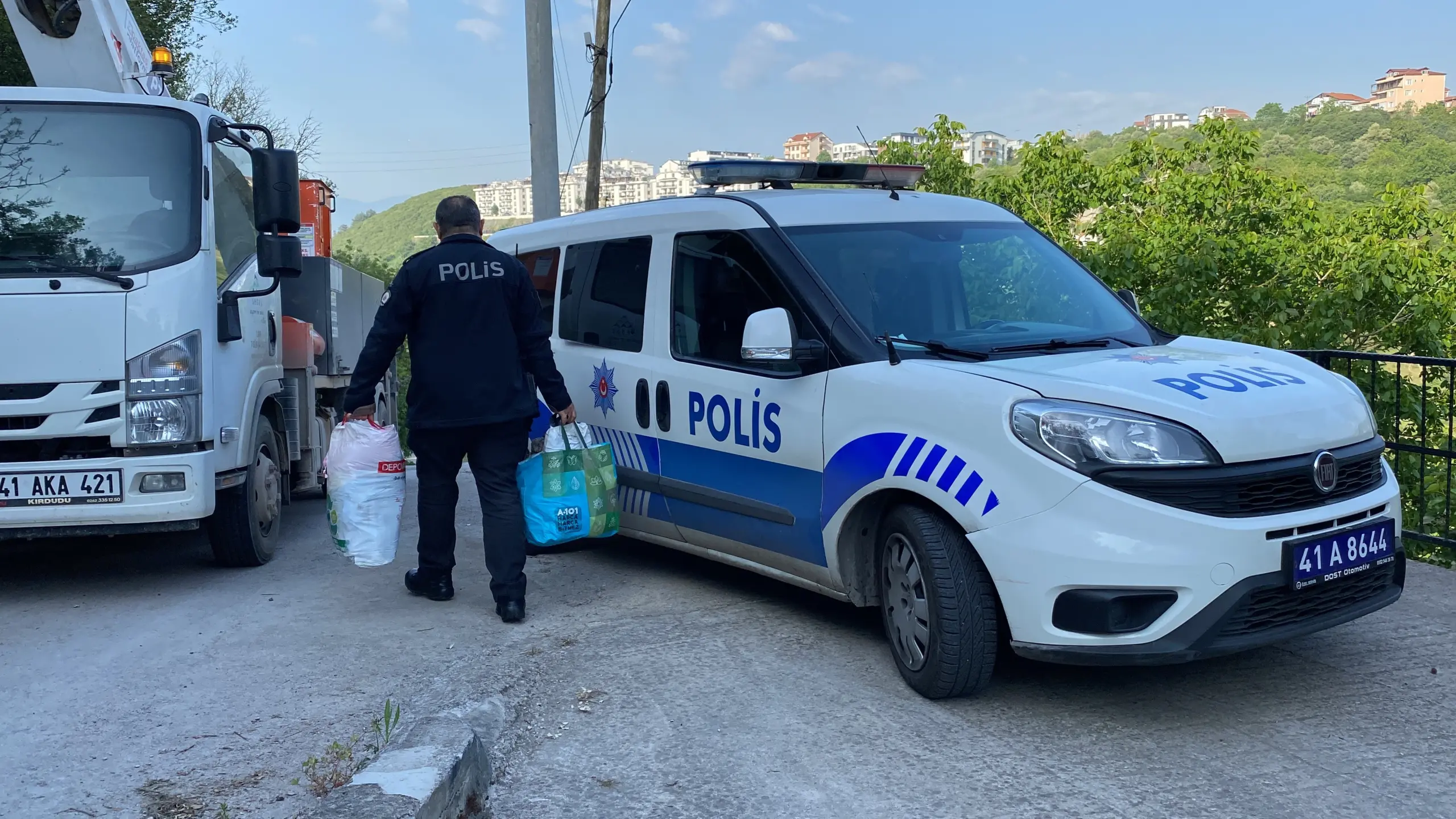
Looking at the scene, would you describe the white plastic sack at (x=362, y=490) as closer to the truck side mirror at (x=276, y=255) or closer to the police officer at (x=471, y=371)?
the police officer at (x=471, y=371)

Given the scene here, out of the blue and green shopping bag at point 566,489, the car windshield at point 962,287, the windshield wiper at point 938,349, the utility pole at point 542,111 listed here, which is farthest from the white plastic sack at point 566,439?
the utility pole at point 542,111

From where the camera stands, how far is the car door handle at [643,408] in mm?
5844

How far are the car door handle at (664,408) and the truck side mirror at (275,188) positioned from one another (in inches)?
80.3

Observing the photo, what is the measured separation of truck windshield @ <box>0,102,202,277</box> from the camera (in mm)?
5766

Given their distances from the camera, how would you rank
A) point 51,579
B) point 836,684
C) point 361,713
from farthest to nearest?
point 51,579 → point 836,684 → point 361,713

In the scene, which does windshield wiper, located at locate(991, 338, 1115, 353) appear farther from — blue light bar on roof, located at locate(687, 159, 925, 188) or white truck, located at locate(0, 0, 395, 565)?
white truck, located at locate(0, 0, 395, 565)

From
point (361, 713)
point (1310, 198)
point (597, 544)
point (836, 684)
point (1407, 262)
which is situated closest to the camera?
point (361, 713)

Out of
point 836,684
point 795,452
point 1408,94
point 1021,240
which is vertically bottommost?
point 836,684

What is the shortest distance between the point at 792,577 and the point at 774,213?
1549 millimetres

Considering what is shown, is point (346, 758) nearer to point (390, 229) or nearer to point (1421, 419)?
point (1421, 419)

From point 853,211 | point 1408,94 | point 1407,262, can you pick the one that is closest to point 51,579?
point 853,211

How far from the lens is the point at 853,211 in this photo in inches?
213

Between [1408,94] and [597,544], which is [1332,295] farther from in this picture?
[1408,94]

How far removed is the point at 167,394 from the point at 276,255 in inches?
36.4
